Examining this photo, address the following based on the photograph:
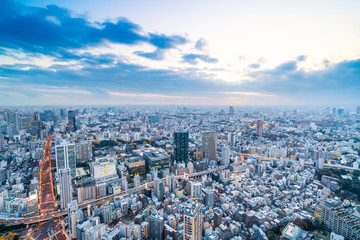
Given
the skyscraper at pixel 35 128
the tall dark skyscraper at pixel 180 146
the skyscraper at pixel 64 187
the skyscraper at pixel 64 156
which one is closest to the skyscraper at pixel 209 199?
the tall dark skyscraper at pixel 180 146

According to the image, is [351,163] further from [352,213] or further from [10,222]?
[10,222]

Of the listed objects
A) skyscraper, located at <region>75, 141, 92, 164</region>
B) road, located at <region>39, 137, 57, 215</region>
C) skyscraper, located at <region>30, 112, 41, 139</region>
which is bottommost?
road, located at <region>39, 137, 57, 215</region>

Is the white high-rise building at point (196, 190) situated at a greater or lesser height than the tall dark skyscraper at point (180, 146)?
lesser

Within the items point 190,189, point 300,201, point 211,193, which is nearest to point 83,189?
point 190,189

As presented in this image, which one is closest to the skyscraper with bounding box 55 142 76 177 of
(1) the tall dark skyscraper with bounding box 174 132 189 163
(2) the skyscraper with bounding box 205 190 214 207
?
(1) the tall dark skyscraper with bounding box 174 132 189 163

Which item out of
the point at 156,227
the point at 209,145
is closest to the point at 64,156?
the point at 156,227

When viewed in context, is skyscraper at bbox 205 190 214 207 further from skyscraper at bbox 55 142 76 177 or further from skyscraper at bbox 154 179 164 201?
skyscraper at bbox 55 142 76 177

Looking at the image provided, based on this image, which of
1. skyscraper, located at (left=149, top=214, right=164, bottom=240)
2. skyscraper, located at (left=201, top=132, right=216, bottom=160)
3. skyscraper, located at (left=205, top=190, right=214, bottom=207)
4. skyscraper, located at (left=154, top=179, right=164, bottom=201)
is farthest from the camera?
skyscraper, located at (left=201, top=132, right=216, bottom=160)

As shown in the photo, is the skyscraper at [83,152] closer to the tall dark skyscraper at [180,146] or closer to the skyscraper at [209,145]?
the tall dark skyscraper at [180,146]
